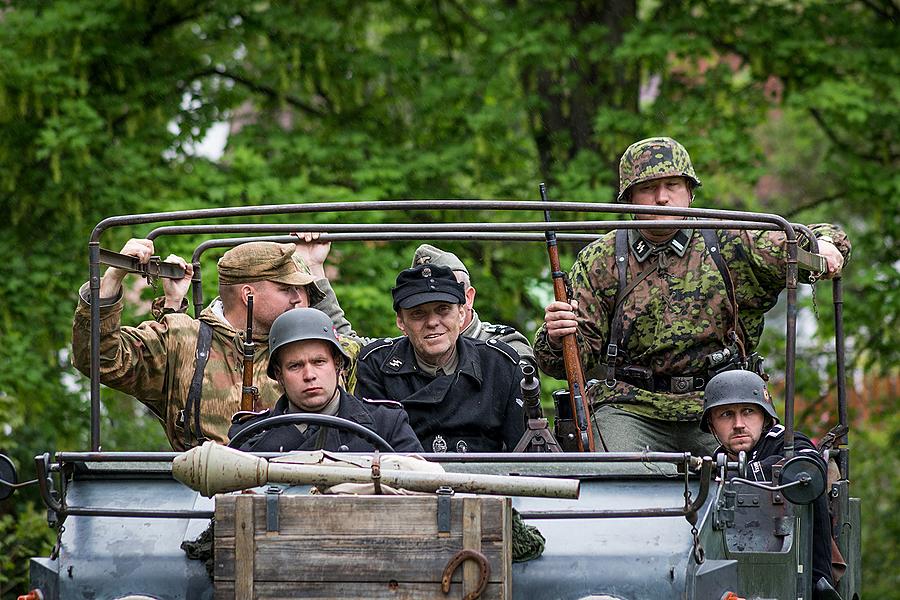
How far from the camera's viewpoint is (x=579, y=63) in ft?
48.8

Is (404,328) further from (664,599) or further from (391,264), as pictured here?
(391,264)

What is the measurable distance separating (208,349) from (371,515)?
290 cm

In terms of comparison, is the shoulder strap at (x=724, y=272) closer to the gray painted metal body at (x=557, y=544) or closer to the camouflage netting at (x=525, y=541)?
the gray painted metal body at (x=557, y=544)

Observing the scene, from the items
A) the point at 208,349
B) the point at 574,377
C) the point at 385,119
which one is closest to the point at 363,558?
the point at 574,377

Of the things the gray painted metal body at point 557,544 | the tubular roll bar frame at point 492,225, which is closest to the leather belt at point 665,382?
the tubular roll bar frame at point 492,225

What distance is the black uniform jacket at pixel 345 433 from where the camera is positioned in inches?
259

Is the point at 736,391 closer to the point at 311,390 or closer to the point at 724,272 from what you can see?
the point at 724,272

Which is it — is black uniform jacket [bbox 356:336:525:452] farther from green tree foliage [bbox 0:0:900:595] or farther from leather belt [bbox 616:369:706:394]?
green tree foliage [bbox 0:0:900:595]

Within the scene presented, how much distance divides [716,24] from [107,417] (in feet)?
20.5

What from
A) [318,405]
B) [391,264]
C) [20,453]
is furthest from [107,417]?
[318,405]

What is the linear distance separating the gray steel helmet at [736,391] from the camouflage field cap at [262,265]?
2.10 meters

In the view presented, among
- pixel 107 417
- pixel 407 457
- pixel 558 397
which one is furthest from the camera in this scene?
pixel 107 417

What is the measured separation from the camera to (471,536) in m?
5.36

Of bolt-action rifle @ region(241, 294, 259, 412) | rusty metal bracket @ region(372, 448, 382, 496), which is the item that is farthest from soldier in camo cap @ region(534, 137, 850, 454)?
rusty metal bracket @ region(372, 448, 382, 496)
